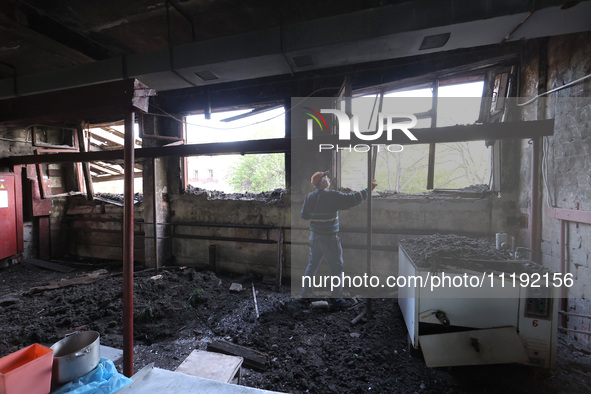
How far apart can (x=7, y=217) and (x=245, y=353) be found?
21.8 ft

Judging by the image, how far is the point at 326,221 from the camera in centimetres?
428

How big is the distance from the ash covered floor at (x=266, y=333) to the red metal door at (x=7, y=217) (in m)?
1.06

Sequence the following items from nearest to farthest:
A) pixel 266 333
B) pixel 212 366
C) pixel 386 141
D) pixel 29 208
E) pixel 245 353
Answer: pixel 212 366
pixel 245 353
pixel 386 141
pixel 266 333
pixel 29 208

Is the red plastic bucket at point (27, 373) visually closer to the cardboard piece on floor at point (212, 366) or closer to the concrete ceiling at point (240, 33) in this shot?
the cardboard piece on floor at point (212, 366)

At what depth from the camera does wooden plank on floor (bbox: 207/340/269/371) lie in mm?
2831

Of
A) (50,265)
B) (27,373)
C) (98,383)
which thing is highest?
(27,373)

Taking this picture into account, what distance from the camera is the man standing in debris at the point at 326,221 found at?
13.7 ft

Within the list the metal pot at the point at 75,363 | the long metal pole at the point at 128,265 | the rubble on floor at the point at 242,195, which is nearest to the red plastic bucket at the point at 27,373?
the metal pot at the point at 75,363

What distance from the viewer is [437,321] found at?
101 inches

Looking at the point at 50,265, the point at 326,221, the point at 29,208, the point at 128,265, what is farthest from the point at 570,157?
the point at 29,208

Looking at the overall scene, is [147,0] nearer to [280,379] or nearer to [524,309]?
[280,379]

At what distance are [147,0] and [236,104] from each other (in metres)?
2.56

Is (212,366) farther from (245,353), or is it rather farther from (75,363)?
(75,363)

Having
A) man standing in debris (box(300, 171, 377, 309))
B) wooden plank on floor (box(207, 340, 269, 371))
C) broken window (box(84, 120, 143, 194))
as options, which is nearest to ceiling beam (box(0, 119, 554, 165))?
man standing in debris (box(300, 171, 377, 309))
